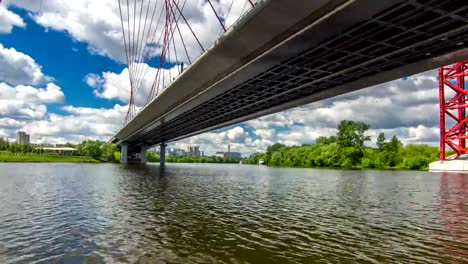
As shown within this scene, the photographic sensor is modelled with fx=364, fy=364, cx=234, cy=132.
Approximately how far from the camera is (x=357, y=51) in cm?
2519

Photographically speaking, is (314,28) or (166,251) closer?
(166,251)

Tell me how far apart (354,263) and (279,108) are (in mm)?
39268

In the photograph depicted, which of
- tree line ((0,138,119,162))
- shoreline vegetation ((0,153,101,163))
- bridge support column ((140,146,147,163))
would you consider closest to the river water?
shoreline vegetation ((0,153,101,163))

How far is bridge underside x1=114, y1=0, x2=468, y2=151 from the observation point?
18.8 m

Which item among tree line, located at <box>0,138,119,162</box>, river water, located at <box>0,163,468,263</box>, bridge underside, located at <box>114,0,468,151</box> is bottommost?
river water, located at <box>0,163,468,263</box>

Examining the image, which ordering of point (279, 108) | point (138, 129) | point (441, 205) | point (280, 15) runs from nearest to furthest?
point (280, 15) → point (441, 205) → point (279, 108) → point (138, 129)

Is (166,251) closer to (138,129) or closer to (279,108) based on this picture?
(279,108)

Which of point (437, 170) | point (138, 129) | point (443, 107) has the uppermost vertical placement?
point (443, 107)

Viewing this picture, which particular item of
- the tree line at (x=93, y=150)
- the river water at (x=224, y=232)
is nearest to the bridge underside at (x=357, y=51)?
the river water at (x=224, y=232)

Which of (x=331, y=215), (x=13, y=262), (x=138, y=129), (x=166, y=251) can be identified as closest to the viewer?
(x=13, y=262)

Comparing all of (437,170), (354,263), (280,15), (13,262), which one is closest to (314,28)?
(280,15)

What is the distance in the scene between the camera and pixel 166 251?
1024 cm

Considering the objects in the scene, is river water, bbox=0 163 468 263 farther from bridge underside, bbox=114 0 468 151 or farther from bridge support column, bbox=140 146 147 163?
bridge support column, bbox=140 146 147 163

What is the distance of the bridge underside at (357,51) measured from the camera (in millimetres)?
18766
